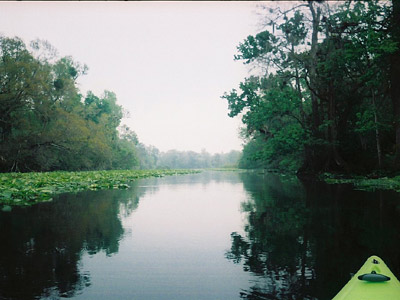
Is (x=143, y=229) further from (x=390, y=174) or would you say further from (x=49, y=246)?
(x=390, y=174)

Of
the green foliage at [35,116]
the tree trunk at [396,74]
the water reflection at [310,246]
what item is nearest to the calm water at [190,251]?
the water reflection at [310,246]

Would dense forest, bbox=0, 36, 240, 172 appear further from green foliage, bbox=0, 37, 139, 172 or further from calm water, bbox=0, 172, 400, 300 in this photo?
calm water, bbox=0, 172, 400, 300

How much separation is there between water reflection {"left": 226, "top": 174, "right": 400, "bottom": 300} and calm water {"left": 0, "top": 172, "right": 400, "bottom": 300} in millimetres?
14

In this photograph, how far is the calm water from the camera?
388cm

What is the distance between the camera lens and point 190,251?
568 cm

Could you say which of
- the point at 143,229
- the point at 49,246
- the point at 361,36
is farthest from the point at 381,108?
the point at 49,246

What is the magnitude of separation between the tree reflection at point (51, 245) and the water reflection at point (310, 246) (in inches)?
84.4

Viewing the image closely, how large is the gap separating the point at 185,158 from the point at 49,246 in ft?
Result: 561

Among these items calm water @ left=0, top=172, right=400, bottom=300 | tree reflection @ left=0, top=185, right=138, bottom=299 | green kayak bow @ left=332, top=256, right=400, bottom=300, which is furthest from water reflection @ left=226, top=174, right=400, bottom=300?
tree reflection @ left=0, top=185, right=138, bottom=299

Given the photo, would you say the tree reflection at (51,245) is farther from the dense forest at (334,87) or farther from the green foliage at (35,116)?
the green foliage at (35,116)

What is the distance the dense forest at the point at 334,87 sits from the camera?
20.0 meters

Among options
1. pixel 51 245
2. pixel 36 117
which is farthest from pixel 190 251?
pixel 36 117

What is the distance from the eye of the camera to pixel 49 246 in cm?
579

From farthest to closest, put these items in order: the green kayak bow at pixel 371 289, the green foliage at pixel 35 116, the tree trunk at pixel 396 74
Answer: the green foliage at pixel 35 116 → the tree trunk at pixel 396 74 → the green kayak bow at pixel 371 289
